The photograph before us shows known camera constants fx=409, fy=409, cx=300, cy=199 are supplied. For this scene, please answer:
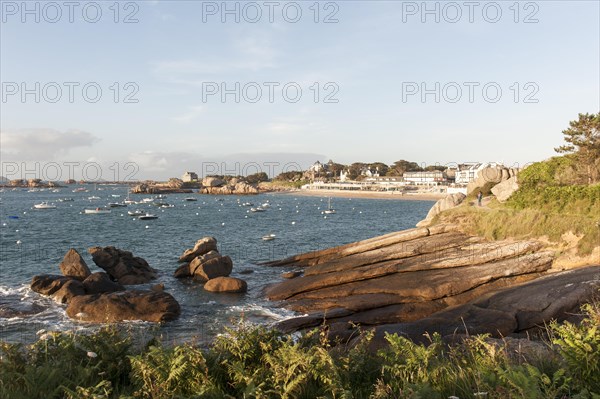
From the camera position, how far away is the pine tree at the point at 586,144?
3703cm

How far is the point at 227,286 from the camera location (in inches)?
1142

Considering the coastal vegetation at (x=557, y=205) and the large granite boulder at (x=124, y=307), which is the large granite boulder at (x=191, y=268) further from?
the coastal vegetation at (x=557, y=205)

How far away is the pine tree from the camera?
121 ft

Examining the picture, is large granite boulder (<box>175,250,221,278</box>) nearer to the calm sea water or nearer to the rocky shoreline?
the calm sea water

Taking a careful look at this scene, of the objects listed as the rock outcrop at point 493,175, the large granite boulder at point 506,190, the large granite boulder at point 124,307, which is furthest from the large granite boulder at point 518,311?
the rock outcrop at point 493,175

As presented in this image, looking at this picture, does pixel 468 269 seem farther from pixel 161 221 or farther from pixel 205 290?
pixel 161 221

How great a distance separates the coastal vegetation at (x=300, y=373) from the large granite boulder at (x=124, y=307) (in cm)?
1466

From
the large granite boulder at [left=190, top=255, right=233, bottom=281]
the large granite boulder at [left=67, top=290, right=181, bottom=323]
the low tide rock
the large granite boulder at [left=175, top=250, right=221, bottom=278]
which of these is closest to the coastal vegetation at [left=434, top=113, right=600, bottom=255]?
the low tide rock

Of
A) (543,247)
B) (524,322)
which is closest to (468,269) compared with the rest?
(543,247)

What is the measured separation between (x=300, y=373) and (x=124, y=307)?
1919 cm

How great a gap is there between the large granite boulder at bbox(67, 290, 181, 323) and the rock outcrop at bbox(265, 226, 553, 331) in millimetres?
7113

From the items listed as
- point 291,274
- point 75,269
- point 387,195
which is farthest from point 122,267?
point 387,195

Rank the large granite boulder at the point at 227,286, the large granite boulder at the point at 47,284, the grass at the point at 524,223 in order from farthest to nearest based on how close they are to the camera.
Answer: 1. the large granite boulder at the point at 227,286
2. the large granite boulder at the point at 47,284
3. the grass at the point at 524,223

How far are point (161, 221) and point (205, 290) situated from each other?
55.5 m
